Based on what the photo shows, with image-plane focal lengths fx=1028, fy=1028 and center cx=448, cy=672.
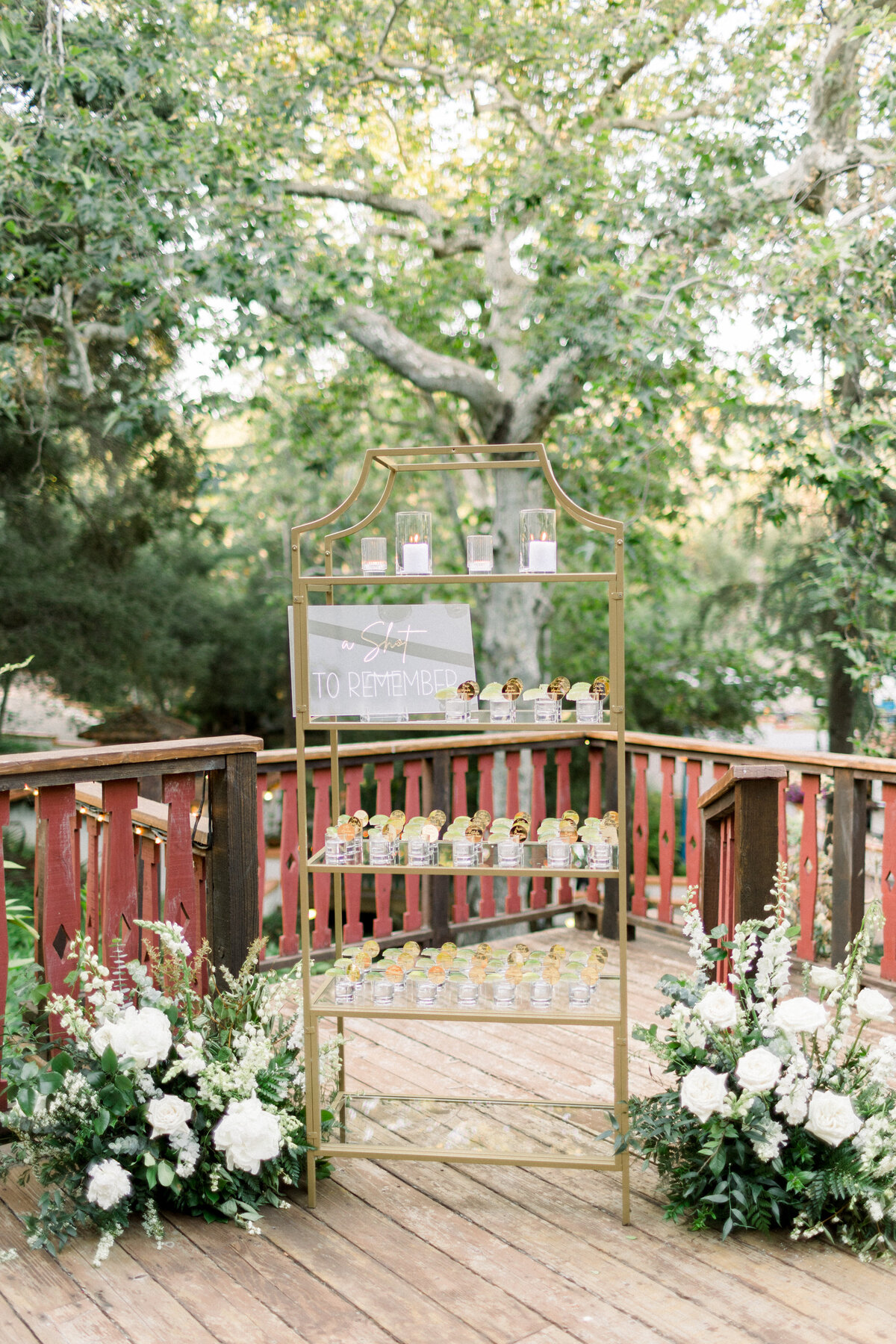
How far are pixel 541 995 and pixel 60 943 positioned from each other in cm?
121

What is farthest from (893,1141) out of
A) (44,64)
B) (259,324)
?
(44,64)

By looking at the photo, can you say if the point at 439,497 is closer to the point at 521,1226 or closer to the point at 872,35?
the point at 872,35

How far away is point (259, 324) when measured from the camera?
5.87 meters

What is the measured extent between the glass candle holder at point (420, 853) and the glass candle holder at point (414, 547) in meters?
0.65

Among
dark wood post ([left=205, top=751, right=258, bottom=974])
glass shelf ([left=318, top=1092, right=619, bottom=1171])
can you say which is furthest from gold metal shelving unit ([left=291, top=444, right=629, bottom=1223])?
dark wood post ([left=205, top=751, right=258, bottom=974])

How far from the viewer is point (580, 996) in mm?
2475

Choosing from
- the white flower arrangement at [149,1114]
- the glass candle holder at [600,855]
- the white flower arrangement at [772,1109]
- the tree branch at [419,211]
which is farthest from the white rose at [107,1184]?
the tree branch at [419,211]

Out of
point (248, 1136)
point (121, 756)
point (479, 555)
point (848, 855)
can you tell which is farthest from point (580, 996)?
point (848, 855)

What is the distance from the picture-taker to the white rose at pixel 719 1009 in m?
2.29

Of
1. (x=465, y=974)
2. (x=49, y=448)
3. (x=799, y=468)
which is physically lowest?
(x=465, y=974)

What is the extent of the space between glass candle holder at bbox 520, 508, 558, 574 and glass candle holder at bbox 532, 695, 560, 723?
0.30 m

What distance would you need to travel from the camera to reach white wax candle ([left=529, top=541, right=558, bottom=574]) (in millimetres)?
2412

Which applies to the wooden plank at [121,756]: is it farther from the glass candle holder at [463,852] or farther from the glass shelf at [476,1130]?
the glass shelf at [476,1130]

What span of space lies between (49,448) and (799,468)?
6652 mm
